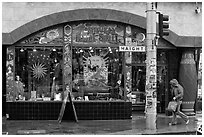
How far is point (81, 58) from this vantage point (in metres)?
15.6

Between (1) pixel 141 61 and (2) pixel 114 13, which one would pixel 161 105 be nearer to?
(1) pixel 141 61

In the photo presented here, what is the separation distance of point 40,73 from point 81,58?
166 centimetres

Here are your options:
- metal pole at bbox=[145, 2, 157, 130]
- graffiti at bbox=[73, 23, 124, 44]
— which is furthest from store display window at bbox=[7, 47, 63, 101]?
metal pole at bbox=[145, 2, 157, 130]

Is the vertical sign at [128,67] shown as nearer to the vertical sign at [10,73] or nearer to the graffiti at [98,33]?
the graffiti at [98,33]

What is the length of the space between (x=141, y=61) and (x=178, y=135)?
520cm

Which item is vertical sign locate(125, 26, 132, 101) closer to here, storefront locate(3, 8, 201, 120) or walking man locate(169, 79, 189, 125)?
storefront locate(3, 8, 201, 120)

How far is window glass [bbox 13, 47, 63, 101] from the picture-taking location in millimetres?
15430

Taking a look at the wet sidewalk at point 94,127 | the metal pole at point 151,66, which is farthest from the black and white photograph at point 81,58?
the metal pole at point 151,66

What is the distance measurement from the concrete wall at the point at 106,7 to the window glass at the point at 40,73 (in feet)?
4.06

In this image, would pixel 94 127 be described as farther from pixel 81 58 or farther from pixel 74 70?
pixel 81 58

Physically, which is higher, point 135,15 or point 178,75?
point 135,15

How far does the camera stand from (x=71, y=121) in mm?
14492

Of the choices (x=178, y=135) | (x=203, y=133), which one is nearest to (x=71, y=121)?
(x=178, y=135)

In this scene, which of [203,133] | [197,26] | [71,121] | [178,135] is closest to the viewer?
[203,133]
